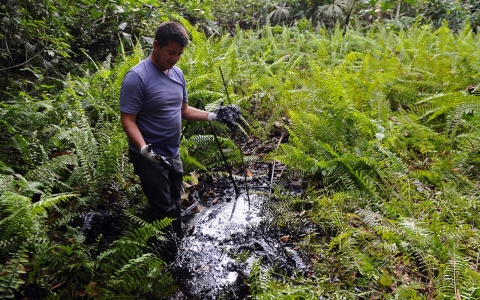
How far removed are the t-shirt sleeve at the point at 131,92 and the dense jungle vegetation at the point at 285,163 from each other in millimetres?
767

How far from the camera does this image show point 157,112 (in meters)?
2.71

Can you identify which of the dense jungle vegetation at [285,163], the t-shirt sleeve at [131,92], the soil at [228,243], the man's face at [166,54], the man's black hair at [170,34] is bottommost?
the soil at [228,243]

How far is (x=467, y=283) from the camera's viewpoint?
2201mm

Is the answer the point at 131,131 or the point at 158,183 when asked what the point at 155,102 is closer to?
the point at 131,131

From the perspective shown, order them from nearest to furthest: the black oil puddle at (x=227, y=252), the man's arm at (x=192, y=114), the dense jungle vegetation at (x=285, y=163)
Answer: the dense jungle vegetation at (x=285, y=163), the black oil puddle at (x=227, y=252), the man's arm at (x=192, y=114)

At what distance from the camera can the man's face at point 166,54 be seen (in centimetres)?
255

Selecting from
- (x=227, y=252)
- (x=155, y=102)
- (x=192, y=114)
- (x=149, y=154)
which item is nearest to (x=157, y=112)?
(x=155, y=102)

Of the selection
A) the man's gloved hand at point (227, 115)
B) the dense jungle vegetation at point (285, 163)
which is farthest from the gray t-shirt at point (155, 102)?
the dense jungle vegetation at point (285, 163)

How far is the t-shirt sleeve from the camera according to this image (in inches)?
98.3

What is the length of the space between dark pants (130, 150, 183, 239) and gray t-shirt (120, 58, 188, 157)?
125 millimetres

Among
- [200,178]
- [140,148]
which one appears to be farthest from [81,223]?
[200,178]

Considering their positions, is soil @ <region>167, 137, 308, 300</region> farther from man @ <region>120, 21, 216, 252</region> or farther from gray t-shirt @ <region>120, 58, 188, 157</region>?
gray t-shirt @ <region>120, 58, 188, 157</region>

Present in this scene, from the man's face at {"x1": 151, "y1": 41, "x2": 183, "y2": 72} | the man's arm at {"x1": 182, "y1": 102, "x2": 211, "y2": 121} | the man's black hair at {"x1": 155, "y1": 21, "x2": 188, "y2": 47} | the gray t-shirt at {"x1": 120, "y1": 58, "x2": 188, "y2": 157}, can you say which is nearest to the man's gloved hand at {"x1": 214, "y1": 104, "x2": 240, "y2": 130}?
the man's arm at {"x1": 182, "y1": 102, "x2": 211, "y2": 121}

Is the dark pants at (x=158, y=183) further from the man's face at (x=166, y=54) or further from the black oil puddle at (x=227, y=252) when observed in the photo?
the man's face at (x=166, y=54)
